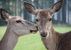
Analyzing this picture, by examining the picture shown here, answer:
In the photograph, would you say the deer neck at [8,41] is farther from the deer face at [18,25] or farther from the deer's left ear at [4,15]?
the deer's left ear at [4,15]

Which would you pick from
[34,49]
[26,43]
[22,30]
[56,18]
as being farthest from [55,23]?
[22,30]

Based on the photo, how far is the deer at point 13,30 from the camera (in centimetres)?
1062

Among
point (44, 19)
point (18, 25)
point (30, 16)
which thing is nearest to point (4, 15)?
point (18, 25)

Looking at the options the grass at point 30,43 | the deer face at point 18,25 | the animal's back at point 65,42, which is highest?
the deer face at point 18,25

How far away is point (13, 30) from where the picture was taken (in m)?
10.7

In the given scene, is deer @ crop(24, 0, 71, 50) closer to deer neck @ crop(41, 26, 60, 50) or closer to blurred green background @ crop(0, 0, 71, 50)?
deer neck @ crop(41, 26, 60, 50)

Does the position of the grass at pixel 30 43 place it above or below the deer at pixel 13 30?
below

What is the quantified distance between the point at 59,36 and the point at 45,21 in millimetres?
529

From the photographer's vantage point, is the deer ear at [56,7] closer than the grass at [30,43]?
Yes

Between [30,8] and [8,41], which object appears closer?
[8,41]

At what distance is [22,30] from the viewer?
10844 millimetres

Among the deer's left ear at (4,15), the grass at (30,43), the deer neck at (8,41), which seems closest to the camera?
the deer neck at (8,41)

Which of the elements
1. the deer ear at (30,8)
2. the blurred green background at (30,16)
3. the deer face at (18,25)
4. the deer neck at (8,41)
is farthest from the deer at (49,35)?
the blurred green background at (30,16)

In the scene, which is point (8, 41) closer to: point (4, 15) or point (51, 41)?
point (4, 15)
